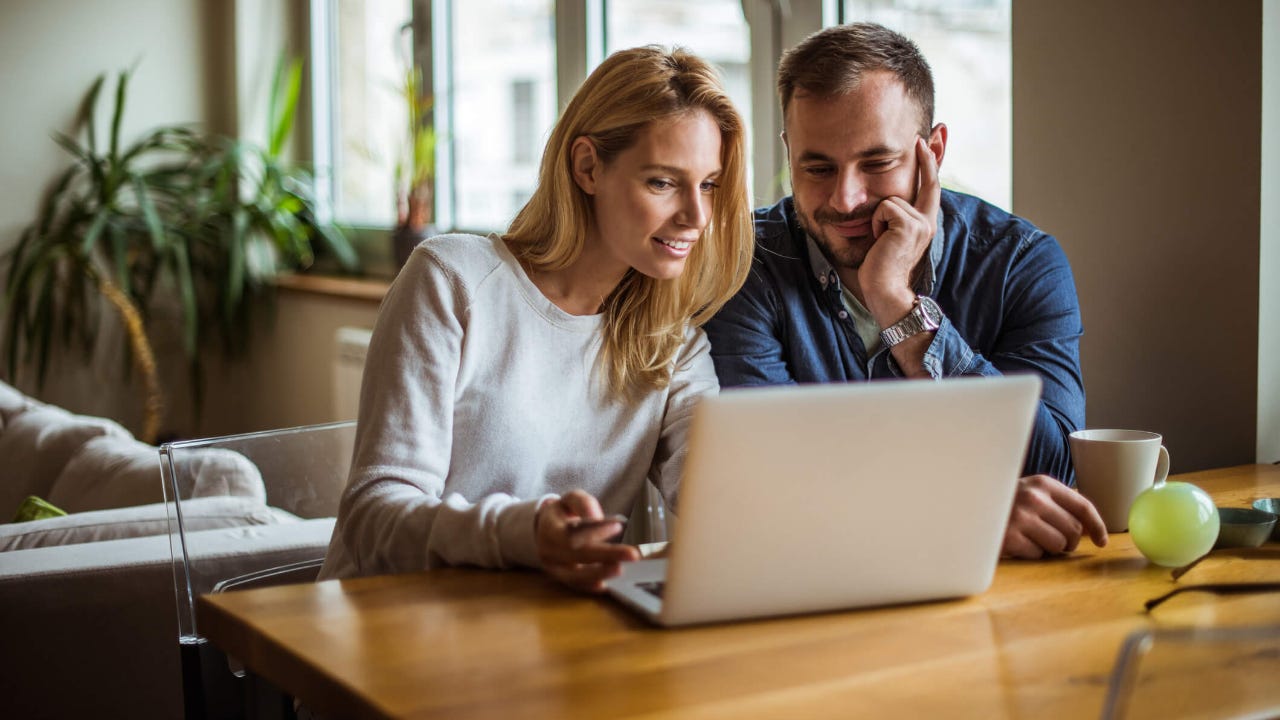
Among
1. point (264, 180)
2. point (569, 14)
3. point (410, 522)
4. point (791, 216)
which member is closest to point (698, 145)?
point (791, 216)

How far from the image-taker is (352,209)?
4910 millimetres

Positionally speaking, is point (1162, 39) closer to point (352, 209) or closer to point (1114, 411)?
point (1114, 411)

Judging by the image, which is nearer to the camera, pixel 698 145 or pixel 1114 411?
pixel 698 145

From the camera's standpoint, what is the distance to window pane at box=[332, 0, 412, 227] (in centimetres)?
445

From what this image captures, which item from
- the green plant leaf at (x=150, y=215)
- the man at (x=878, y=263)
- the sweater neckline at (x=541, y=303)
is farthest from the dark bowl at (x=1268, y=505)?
the green plant leaf at (x=150, y=215)

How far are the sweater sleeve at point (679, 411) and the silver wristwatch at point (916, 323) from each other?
0.83ft

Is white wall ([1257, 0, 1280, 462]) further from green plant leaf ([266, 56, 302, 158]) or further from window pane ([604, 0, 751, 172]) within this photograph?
green plant leaf ([266, 56, 302, 158])

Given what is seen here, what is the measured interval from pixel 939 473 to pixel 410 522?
0.57m

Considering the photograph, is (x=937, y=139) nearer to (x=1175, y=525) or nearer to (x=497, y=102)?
(x=1175, y=525)

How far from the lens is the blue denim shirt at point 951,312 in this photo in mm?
1765

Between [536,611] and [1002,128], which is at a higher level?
[1002,128]

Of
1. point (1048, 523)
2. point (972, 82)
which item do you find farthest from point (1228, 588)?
point (972, 82)

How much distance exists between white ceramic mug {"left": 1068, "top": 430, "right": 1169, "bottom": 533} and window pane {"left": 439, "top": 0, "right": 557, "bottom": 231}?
2.61 meters

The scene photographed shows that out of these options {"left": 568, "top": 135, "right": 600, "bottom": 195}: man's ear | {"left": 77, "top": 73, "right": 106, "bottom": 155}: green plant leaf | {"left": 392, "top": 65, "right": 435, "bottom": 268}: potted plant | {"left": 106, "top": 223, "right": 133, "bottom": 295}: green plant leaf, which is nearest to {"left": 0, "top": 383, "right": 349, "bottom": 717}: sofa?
{"left": 568, "top": 135, "right": 600, "bottom": 195}: man's ear
